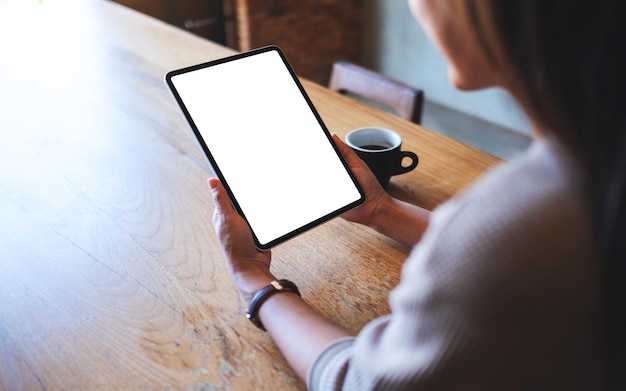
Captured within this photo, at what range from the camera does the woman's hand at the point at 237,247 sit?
76 centimetres

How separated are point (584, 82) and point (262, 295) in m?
0.43

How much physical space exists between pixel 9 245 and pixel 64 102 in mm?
515

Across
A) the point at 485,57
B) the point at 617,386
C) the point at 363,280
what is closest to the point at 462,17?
the point at 485,57

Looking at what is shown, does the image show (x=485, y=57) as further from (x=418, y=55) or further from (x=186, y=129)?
(x=418, y=55)

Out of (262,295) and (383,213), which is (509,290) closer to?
(262,295)

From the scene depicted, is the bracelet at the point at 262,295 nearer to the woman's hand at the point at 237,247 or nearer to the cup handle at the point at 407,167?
the woman's hand at the point at 237,247

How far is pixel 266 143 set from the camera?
0.85 meters

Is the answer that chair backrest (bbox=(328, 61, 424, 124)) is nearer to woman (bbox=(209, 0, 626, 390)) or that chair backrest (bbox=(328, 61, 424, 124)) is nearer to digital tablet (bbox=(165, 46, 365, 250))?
digital tablet (bbox=(165, 46, 365, 250))

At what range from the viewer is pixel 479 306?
461 millimetres

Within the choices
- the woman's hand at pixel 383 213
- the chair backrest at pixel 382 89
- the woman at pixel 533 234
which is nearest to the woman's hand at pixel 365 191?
the woman's hand at pixel 383 213

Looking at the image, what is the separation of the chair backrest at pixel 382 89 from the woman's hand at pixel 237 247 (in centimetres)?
68

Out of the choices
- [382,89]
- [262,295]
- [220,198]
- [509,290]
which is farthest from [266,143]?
[382,89]

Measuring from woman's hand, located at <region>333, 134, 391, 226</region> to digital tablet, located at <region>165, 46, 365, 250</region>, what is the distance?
0.02 metres

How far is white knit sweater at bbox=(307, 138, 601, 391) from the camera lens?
45 cm
